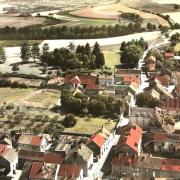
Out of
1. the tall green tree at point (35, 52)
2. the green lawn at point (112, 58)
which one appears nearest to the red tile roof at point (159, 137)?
the green lawn at point (112, 58)

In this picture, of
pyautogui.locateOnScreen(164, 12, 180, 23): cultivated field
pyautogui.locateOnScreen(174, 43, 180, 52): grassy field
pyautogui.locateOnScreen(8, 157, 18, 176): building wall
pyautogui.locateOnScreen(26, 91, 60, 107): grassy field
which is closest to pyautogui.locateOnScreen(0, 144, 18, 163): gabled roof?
pyautogui.locateOnScreen(8, 157, 18, 176): building wall

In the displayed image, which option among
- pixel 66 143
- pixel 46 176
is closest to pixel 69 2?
pixel 66 143

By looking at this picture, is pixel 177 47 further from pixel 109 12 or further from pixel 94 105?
pixel 94 105

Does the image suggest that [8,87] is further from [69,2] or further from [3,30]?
[69,2]

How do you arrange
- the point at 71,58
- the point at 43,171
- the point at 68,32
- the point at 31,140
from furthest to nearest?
the point at 68,32, the point at 71,58, the point at 31,140, the point at 43,171

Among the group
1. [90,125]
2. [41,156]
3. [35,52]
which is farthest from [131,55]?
[41,156]

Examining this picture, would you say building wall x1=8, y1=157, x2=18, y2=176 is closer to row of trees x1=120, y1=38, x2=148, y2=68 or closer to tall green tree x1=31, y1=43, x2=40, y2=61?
row of trees x1=120, y1=38, x2=148, y2=68
